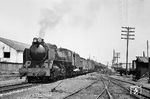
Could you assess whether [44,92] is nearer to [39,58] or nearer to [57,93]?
[57,93]

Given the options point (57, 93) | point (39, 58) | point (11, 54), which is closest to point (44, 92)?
point (57, 93)

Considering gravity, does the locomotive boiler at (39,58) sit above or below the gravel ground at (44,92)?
above

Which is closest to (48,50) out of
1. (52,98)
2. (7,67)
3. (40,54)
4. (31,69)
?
(40,54)

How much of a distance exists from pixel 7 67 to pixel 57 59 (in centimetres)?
1332

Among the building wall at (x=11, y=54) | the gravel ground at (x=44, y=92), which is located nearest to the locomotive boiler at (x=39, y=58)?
the gravel ground at (x=44, y=92)

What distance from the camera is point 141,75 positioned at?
34312mm

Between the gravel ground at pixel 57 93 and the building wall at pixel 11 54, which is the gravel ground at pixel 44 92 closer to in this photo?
the gravel ground at pixel 57 93

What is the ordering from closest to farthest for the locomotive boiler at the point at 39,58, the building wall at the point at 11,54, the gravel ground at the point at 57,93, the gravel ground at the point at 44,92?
1. the gravel ground at the point at 44,92
2. the gravel ground at the point at 57,93
3. the locomotive boiler at the point at 39,58
4. the building wall at the point at 11,54

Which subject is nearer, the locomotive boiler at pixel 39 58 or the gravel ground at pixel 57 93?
the gravel ground at pixel 57 93

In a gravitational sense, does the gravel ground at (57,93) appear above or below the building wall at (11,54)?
below

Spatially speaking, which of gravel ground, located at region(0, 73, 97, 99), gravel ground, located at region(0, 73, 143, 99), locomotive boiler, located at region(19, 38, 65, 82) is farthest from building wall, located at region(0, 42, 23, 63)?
gravel ground, located at region(0, 73, 143, 99)

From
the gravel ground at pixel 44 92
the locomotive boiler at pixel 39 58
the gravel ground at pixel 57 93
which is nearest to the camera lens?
the gravel ground at pixel 44 92

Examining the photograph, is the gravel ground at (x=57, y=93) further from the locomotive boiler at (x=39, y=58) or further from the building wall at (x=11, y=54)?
the building wall at (x=11, y=54)

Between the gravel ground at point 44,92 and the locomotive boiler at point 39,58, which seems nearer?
the gravel ground at point 44,92
